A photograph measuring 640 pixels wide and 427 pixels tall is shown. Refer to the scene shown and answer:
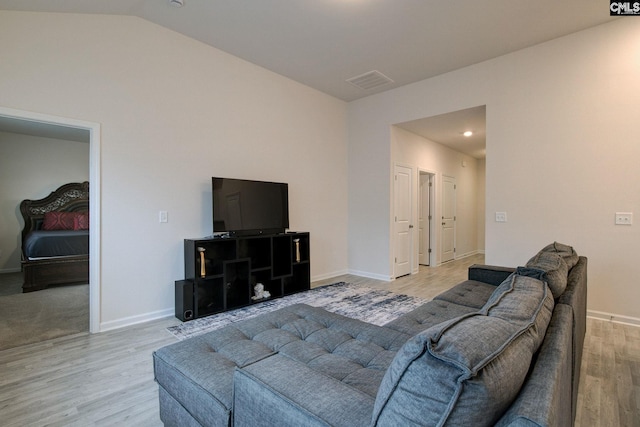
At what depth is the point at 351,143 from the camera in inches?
220

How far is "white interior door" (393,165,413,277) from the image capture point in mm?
5246

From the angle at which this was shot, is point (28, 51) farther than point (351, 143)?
No

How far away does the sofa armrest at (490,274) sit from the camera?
2812mm

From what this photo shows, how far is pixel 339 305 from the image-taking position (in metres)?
3.70

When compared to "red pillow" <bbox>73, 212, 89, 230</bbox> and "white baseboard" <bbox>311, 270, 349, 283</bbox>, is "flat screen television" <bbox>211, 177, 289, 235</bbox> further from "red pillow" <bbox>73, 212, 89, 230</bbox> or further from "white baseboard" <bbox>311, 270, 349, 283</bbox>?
"red pillow" <bbox>73, 212, 89, 230</bbox>

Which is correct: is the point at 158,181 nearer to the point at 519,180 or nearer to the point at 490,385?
the point at 490,385

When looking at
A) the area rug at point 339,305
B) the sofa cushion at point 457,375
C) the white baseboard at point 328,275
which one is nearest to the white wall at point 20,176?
the area rug at point 339,305

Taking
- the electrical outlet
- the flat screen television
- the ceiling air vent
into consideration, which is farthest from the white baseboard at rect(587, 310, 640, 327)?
the ceiling air vent

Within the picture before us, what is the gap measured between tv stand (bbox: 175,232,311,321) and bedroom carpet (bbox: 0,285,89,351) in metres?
1.03

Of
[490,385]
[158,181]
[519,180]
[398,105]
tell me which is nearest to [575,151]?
[519,180]

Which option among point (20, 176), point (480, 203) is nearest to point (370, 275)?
point (480, 203)

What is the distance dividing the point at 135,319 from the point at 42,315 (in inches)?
46.6

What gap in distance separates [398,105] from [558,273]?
12.9 ft

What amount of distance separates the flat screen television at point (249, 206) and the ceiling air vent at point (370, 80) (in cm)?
198
